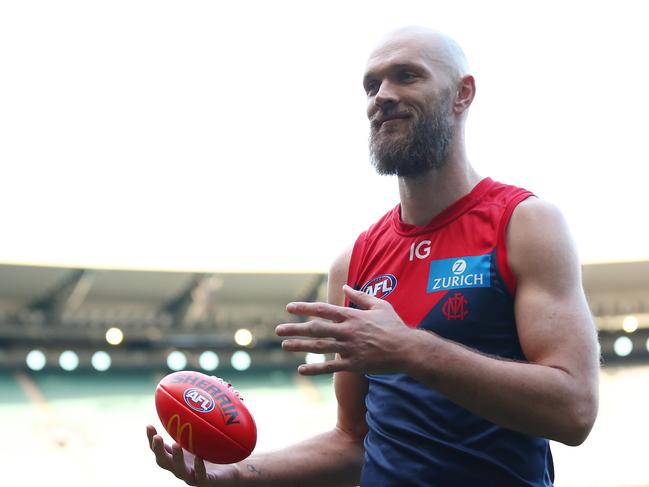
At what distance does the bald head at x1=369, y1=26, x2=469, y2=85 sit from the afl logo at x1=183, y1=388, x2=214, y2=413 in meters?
1.27

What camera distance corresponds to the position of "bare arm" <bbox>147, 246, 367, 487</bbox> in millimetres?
2436

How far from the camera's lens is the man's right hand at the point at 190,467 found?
2344mm

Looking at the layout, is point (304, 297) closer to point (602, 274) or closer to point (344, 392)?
point (602, 274)

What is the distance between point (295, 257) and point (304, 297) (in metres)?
1.16

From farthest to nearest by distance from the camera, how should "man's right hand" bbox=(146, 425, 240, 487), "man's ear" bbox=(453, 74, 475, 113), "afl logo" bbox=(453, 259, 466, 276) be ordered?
"man's ear" bbox=(453, 74, 475, 113) → "man's right hand" bbox=(146, 425, 240, 487) → "afl logo" bbox=(453, 259, 466, 276)

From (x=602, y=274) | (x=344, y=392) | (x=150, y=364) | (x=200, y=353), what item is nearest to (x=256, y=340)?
(x=200, y=353)

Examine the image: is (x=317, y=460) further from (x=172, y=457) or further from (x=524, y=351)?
(x=524, y=351)

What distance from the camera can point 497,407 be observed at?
1.88 meters

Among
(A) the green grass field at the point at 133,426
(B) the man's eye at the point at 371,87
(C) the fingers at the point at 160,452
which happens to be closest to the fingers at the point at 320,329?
(C) the fingers at the point at 160,452

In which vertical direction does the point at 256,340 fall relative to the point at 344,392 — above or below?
below

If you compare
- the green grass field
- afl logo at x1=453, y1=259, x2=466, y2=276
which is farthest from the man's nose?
the green grass field

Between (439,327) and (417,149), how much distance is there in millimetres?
529

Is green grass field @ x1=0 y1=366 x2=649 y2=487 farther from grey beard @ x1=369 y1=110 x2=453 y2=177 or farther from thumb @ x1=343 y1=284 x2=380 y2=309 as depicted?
thumb @ x1=343 y1=284 x2=380 y2=309

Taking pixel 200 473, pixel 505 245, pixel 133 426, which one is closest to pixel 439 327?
pixel 505 245
